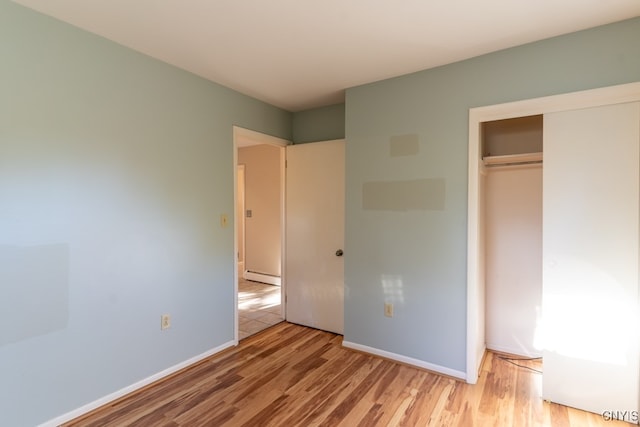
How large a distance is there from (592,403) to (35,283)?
11.4 feet

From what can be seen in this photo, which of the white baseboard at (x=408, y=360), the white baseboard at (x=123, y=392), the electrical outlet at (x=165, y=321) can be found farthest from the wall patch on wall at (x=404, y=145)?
the white baseboard at (x=123, y=392)

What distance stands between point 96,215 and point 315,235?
2.01 meters

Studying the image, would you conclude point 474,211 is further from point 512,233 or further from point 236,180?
point 236,180

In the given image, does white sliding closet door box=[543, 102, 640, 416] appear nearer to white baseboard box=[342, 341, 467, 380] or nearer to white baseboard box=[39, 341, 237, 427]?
white baseboard box=[342, 341, 467, 380]

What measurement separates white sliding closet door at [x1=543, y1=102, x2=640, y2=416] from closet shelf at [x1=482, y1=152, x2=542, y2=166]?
52 cm

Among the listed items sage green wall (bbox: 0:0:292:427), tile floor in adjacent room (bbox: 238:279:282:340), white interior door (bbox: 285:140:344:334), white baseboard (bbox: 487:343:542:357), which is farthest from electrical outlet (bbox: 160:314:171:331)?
white baseboard (bbox: 487:343:542:357)

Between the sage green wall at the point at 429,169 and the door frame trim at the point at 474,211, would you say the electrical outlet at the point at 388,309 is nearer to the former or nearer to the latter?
the sage green wall at the point at 429,169

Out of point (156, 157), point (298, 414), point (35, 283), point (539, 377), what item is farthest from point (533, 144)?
point (35, 283)

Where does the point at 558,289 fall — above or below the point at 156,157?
below

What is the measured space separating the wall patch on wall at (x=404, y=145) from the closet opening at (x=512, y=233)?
0.61m

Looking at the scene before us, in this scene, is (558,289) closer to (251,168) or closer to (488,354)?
(488,354)

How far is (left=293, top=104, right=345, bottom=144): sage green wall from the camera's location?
351 centimetres

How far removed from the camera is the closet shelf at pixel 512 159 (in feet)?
8.72

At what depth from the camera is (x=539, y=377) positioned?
8.18ft
